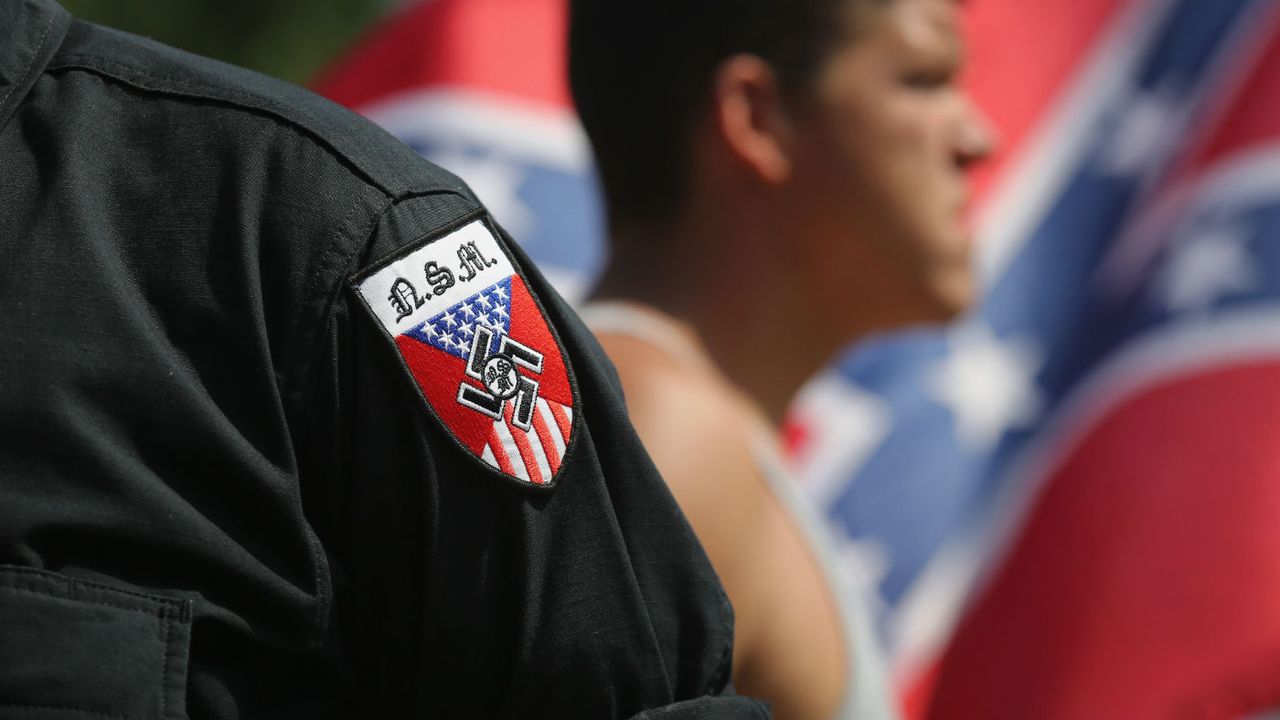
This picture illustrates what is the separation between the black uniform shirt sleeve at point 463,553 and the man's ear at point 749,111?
897mm

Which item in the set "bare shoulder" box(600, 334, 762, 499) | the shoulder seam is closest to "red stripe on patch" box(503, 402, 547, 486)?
the shoulder seam

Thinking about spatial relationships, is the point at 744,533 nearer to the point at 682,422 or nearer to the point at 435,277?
the point at 682,422

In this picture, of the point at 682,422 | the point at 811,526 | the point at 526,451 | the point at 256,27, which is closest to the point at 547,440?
the point at 526,451

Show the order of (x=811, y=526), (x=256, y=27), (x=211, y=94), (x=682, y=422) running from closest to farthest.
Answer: (x=211, y=94)
(x=682, y=422)
(x=811, y=526)
(x=256, y=27)

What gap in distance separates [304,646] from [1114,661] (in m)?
2.04

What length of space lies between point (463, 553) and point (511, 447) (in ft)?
0.20

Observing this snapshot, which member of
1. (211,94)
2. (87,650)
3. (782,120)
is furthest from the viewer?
(782,120)

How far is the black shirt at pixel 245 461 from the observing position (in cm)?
79

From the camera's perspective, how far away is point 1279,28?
3012 millimetres

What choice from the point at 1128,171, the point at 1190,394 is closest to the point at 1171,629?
the point at 1190,394

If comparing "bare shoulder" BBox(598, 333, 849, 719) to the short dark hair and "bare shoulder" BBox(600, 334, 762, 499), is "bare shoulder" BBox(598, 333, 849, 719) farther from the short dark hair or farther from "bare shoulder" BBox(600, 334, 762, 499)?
the short dark hair

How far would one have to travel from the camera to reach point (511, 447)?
85 cm

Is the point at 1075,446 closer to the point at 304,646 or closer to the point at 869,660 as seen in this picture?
the point at 869,660

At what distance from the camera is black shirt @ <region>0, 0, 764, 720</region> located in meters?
0.79
